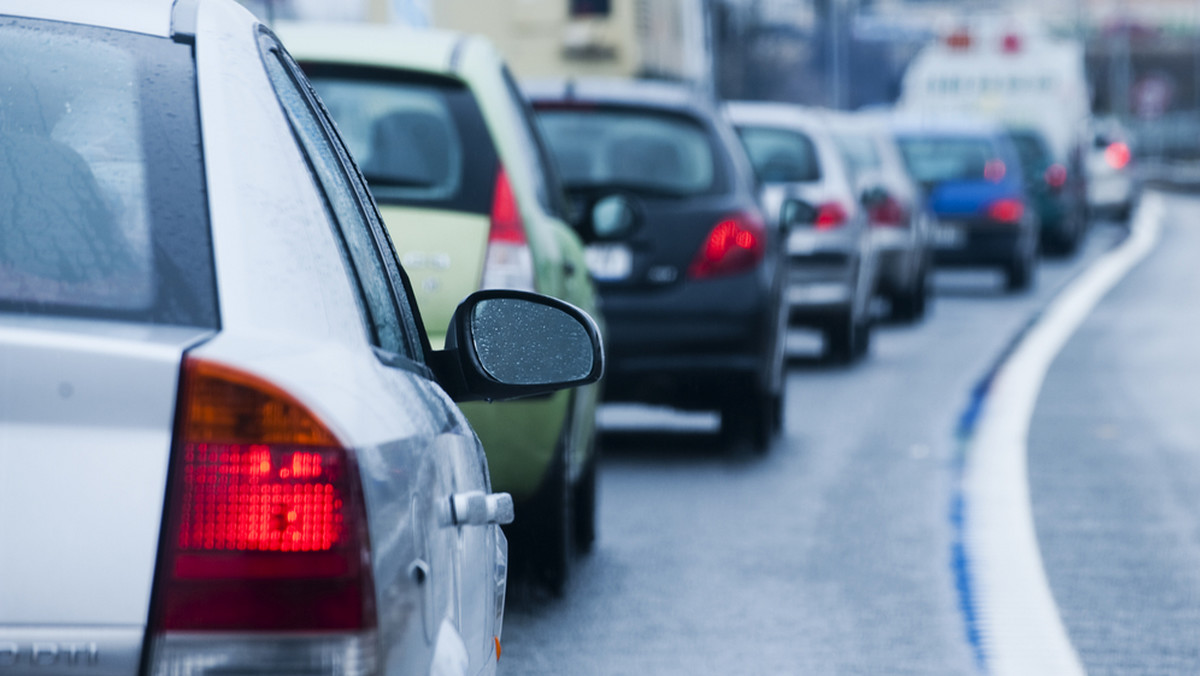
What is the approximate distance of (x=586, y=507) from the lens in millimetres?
7605

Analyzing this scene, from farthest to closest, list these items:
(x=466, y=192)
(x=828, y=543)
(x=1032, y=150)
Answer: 1. (x=1032, y=150)
2. (x=828, y=543)
3. (x=466, y=192)

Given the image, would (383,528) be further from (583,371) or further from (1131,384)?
(1131,384)

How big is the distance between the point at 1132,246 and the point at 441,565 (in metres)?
31.5

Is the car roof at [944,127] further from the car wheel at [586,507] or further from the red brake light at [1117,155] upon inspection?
the car wheel at [586,507]

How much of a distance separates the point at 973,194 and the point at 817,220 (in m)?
8.22

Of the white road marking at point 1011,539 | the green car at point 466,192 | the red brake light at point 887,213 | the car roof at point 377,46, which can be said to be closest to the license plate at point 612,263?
the white road marking at point 1011,539

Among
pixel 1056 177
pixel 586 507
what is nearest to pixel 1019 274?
pixel 1056 177

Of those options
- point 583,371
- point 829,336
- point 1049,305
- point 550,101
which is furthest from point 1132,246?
point 583,371

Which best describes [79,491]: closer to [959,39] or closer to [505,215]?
[505,215]

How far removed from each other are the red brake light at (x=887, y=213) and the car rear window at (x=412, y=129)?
12.0m

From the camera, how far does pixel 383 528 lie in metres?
2.30

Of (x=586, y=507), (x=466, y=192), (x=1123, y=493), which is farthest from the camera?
(x=1123, y=493)

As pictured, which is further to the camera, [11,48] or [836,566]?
[836,566]

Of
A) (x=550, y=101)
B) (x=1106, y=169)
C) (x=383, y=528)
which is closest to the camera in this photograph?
(x=383, y=528)
